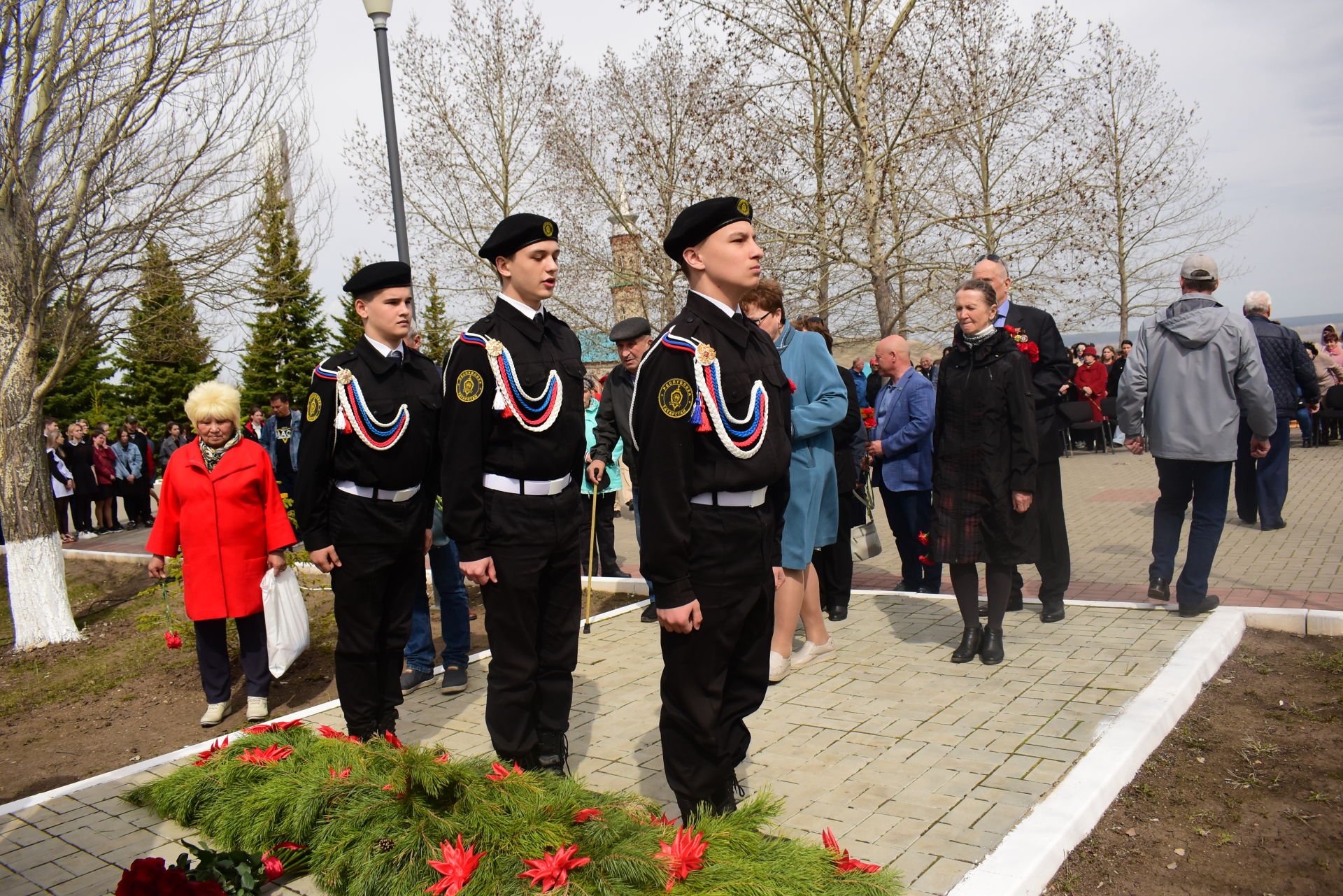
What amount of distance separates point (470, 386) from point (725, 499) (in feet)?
3.98

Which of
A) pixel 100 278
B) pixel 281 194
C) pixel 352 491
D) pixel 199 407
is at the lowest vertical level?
pixel 352 491

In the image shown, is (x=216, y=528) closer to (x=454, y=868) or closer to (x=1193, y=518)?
(x=454, y=868)

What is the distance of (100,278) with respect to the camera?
930 cm

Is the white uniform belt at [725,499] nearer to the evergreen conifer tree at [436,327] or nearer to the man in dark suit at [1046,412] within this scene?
the man in dark suit at [1046,412]

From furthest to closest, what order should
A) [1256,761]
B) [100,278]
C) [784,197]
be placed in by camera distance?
[784,197] → [100,278] → [1256,761]

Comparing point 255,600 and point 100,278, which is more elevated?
point 100,278

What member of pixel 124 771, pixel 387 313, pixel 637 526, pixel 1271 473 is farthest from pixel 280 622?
pixel 1271 473

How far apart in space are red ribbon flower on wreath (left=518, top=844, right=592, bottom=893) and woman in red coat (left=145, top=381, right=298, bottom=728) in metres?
3.48

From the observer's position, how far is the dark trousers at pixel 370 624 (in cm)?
479

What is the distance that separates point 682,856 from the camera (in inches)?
120

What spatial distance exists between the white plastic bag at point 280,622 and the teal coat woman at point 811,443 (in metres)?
3.04

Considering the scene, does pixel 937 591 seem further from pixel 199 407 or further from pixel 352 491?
pixel 199 407

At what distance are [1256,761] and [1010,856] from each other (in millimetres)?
1624

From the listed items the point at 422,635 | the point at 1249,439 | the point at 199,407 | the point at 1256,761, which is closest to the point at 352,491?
the point at 199,407
